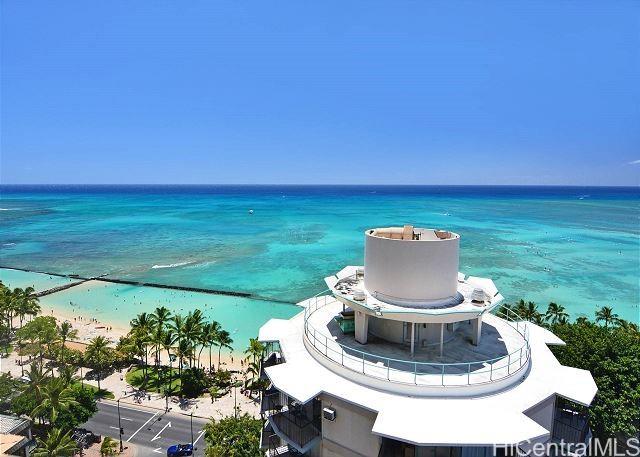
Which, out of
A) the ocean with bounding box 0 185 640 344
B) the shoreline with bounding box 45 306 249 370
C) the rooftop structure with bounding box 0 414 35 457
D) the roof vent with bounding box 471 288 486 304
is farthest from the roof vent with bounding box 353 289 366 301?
the ocean with bounding box 0 185 640 344

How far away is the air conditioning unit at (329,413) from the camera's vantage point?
1444 centimetres

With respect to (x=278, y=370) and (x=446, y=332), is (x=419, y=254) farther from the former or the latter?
(x=278, y=370)

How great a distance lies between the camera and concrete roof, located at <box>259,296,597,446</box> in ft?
39.0

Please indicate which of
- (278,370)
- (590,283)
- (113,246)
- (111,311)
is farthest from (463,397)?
(113,246)

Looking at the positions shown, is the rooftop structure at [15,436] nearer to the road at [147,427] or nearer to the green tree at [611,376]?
the road at [147,427]

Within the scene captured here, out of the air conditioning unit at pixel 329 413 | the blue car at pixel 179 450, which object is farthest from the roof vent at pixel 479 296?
the blue car at pixel 179 450

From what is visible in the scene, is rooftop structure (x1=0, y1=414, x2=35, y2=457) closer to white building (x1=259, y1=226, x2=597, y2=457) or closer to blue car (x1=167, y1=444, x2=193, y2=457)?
blue car (x1=167, y1=444, x2=193, y2=457)

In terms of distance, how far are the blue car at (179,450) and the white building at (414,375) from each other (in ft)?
33.0

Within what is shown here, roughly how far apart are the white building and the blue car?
10055 mm

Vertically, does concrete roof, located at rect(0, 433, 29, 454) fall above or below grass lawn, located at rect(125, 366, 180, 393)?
above

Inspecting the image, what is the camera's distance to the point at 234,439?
2091 centimetres

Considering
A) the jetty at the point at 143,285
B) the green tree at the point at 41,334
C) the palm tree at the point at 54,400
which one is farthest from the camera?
the jetty at the point at 143,285

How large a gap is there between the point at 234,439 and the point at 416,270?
14.5 m

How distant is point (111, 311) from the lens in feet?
191
